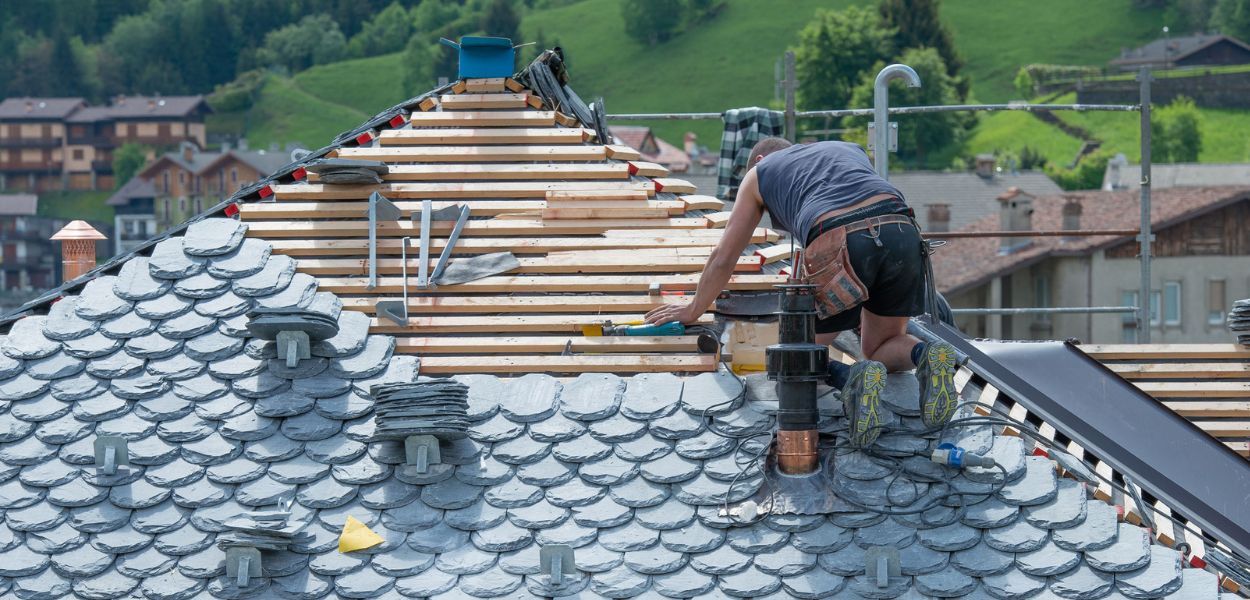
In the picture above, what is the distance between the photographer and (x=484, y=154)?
9.09 meters

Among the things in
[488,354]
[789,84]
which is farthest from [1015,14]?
[488,354]

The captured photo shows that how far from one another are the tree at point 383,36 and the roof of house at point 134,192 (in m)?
40.9

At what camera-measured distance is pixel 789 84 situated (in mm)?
14852

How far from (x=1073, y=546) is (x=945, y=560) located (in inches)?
21.1

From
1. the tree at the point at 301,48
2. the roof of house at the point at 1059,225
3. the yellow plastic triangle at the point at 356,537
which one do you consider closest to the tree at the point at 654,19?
the tree at the point at 301,48

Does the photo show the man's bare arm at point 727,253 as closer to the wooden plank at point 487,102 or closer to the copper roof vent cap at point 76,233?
the wooden plank at point 487,102

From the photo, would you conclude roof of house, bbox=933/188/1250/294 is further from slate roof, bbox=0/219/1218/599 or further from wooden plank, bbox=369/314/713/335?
slate roof, bbox=0/219/1218/599

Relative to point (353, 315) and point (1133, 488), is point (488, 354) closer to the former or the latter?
point (353, 315)

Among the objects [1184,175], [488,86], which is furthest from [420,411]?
[1184,175]

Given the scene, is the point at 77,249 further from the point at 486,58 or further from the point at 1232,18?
the point at 1232,18

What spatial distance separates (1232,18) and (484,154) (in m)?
122

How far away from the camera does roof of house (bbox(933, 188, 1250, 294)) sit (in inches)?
2039

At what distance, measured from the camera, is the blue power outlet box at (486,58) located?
935cm

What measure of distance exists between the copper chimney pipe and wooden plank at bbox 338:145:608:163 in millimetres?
1800
